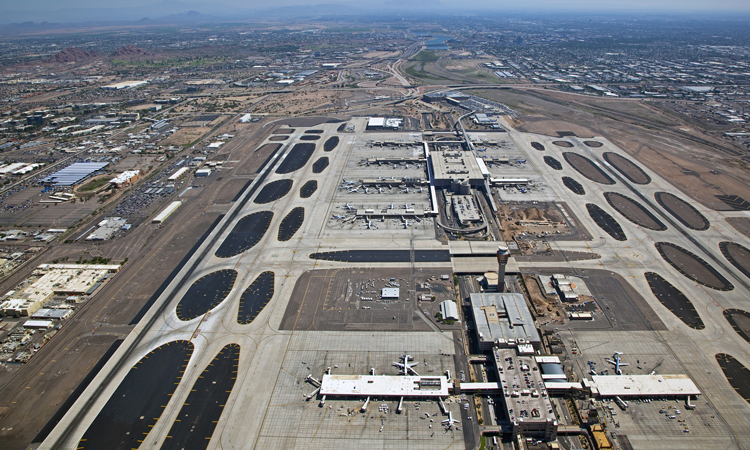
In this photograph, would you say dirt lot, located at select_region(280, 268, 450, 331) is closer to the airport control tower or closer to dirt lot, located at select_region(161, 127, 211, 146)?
the airport control tower

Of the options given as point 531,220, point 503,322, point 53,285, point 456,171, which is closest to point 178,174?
point 53,285

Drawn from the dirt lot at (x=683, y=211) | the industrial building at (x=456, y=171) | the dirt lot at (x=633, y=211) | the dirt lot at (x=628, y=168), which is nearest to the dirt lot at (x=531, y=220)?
the industrial building at (x=456, y=171)

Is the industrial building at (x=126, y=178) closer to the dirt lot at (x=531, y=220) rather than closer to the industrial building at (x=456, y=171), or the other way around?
the industrial building at (x=456, y=171)

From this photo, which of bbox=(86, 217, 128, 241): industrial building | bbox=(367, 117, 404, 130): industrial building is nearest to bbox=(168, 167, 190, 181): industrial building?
bbox=(86, 217, 128, 241): industrial building

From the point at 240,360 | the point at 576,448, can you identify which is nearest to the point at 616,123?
the point at 576,448

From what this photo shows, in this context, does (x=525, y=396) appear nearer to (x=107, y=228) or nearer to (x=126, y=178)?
(x=107, y=228)

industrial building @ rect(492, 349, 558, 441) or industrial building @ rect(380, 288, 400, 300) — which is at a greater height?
industrial building @ rect(380, 288, 400, 300)

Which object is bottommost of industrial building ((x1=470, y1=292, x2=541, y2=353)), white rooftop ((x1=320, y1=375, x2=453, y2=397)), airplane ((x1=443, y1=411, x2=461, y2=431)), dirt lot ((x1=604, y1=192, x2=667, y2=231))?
airplane ((x1=443, y1=411, x2=461, y2=431))
